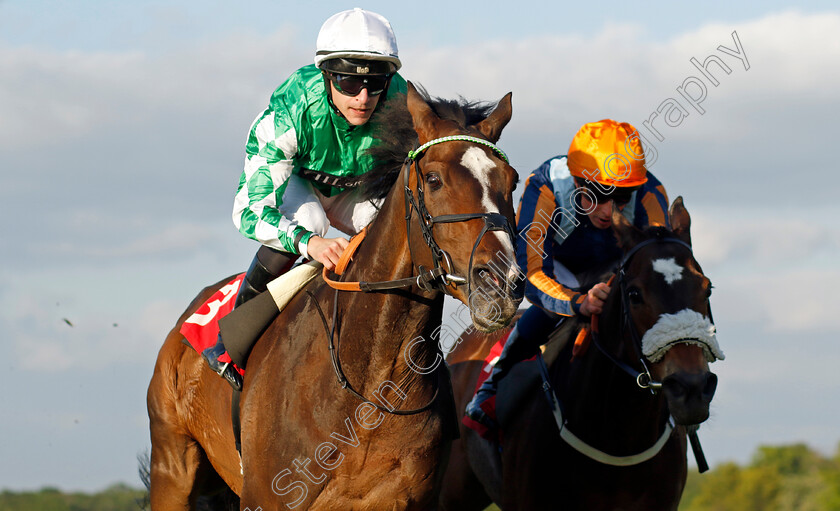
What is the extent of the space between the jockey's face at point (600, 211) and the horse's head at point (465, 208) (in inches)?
72.7

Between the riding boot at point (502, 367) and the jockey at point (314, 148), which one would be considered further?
the riding boot at point (502, 367)

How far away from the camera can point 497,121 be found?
3975mm

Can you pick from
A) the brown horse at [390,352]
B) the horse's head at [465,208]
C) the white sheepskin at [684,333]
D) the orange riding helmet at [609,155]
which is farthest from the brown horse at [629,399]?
the horse's head at [465,208]

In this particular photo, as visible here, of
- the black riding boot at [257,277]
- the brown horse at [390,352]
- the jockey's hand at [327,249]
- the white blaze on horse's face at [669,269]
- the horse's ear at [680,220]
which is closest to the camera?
the brown horse at [390,352]

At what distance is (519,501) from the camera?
18.6 feet

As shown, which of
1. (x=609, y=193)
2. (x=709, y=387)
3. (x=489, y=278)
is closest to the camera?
(x=489, y=278)

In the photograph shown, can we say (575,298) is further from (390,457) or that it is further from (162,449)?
(162,449)

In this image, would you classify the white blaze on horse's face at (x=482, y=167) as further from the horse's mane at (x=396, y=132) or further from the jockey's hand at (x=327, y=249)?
the jockey's hand at (x=327, y=249)

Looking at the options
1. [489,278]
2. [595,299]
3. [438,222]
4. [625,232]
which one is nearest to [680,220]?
[625,232]

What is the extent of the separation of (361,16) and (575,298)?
208 centimetres

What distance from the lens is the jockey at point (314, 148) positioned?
4516 millimetres

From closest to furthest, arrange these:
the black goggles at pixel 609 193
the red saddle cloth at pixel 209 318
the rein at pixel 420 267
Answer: the rein at pixel 420 267 < the red saddle cloth at pixel 209 318 < the black goggles at pixel 609 193

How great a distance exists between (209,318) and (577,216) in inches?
93.0

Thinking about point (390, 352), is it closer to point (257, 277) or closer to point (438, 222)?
point (438, 222)
